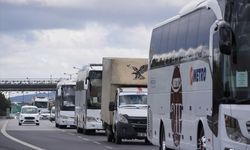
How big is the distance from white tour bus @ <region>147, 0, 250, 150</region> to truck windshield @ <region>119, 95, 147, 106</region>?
750cm

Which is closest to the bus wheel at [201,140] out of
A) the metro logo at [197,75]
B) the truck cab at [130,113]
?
the metro logo at [197,75]

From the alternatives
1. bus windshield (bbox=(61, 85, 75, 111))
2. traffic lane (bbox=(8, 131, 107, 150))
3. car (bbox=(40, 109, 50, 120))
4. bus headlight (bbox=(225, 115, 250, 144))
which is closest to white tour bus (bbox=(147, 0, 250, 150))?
bus headlight (bbox=(225, 115, 250, 144))

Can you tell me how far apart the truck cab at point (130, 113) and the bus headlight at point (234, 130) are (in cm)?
1618

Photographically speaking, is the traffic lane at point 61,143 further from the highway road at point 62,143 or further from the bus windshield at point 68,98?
the bus windshield at point 68,98

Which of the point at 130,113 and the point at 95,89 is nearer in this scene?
the point at 130,113

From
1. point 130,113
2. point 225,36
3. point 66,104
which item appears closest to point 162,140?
point 225,36

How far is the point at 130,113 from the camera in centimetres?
2930

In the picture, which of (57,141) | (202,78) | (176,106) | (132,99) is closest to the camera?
(202,78)

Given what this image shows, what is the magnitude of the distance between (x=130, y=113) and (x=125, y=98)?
1.13 m

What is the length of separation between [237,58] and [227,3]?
1221 millimetres

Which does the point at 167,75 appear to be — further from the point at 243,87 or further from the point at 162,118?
the point at 243,87

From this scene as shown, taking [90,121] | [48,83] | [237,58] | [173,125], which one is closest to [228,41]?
[237,58]

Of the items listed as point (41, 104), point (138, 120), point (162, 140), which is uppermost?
point (41, 104)

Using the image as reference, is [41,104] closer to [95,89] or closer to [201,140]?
[95,89]
